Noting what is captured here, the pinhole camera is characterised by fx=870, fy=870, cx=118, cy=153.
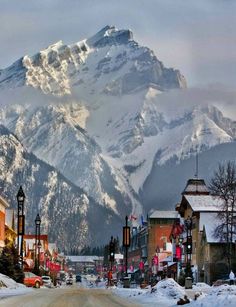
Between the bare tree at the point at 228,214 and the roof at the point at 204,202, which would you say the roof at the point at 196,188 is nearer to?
the roof at the point at 204,202

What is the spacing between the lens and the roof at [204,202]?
443 ft

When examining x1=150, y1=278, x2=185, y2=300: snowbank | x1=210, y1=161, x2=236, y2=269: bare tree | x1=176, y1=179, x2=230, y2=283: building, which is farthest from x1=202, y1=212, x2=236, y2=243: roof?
x1=150, y1=278, x2=185, y2=300: snowbank

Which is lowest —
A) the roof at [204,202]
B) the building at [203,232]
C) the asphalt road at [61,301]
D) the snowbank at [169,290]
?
the asphalt road at [61,301]

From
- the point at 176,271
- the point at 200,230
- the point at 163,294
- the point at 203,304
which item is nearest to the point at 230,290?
the point at 203,304

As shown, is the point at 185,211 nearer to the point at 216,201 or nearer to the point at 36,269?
the point at 216,201

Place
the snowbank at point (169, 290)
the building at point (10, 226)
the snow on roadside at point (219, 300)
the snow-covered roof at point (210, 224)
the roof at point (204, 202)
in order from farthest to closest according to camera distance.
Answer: the building at point (10, 226) → the roof at point (204, 202) → the snow-covered roof at point (210, 224) → the snowbank at point (169, 290) → the snow on roadside at point (219, 300)

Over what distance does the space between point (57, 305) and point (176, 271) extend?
367 feet

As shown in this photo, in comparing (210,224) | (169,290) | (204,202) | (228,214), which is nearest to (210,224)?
(210,224)

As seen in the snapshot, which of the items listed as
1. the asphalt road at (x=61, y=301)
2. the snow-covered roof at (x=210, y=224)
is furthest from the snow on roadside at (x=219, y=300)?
the snow-covered roof at (x=210, y=224)

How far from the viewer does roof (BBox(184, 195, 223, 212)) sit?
135 m

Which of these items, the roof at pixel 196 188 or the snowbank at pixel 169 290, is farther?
the roof at pixel 196 188

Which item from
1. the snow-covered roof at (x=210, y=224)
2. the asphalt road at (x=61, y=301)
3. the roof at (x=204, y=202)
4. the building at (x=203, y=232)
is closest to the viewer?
the asphalt road at (x=61, y=301)

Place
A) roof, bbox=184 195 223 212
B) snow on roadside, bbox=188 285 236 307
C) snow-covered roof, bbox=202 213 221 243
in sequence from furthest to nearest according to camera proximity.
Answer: roof, bbox=184 195 223 212 → snow-covered roof, bbox=202 213 221 243 → snow on roadside, bbox=188 285 236 307

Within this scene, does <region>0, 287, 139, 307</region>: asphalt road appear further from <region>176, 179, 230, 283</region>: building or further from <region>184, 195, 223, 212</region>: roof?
<region>184, 195, 223, 212</region>: roof
